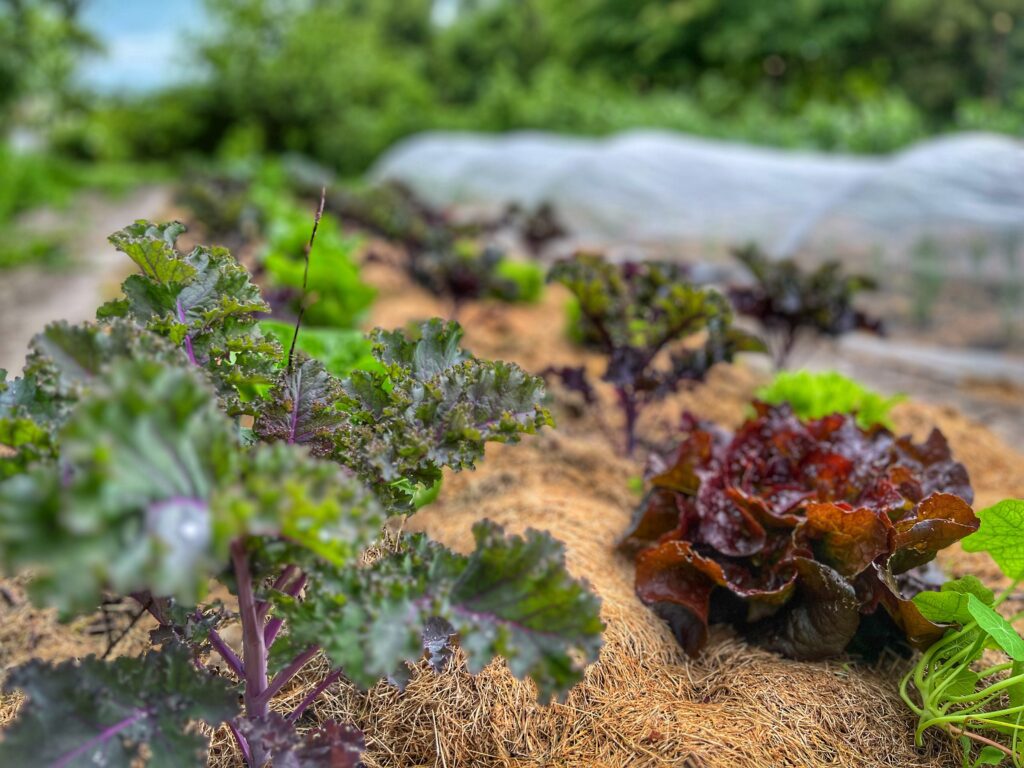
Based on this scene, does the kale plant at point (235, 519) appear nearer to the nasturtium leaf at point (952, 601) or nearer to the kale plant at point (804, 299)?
the nasturtium leaf at point (952, 601)

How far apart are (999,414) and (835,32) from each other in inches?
578

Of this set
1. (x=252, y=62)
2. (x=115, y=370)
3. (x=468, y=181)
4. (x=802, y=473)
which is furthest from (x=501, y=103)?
(x=115, y=370)

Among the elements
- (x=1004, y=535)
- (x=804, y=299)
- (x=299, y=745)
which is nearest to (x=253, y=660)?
(x=299, y=745)

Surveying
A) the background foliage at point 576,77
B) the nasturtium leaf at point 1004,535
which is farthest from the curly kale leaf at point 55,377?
the background foliage at point 576,77

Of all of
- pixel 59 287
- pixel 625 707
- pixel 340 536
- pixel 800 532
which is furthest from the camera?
pixel 59 287

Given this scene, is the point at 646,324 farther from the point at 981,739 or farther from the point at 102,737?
the point at 102,737

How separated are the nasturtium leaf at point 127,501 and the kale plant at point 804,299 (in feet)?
10.9

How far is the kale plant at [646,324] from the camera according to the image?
9.18ft

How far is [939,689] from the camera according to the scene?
1.53m

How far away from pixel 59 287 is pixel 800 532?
24.4 feet

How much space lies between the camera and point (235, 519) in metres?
0.93

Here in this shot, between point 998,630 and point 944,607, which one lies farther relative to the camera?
point 944,607

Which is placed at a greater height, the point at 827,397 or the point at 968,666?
the point at 968,666

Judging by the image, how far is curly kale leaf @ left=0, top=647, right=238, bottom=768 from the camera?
1.09 m
